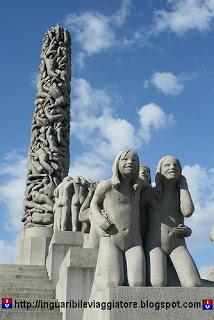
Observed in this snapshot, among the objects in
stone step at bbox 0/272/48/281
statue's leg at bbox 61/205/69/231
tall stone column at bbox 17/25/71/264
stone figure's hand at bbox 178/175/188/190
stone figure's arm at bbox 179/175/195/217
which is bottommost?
stone step at bbox 0/272/48/281

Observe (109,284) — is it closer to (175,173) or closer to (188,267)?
(188,267)

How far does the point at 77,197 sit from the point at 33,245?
405 centimetres

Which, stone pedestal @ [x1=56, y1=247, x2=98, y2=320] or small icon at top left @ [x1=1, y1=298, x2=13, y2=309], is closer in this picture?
stone pedestal @ [x1=56, y1=247, x2=98, y2=320]

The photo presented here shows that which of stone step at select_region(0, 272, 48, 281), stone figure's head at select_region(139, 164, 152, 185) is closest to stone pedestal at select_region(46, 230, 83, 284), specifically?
stone step at select_region(0, 272, 48, 281)

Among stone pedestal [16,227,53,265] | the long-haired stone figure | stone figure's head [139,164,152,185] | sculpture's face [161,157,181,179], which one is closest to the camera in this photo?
sculpture's face [161,157,181,179]

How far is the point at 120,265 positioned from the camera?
564 cm

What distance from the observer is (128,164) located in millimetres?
6035

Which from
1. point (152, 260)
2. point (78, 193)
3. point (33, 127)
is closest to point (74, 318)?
point (152, 260)

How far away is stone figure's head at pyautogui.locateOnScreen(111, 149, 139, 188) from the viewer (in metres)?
6.05

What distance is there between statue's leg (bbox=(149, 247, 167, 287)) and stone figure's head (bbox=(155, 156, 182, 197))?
790mm

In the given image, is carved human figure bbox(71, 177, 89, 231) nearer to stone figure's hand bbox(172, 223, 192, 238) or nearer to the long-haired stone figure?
the long-haired stone figure

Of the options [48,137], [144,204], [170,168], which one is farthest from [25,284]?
[48,137]

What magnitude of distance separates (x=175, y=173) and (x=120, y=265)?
4.62 ft

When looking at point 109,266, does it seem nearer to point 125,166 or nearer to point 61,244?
point 125,166
